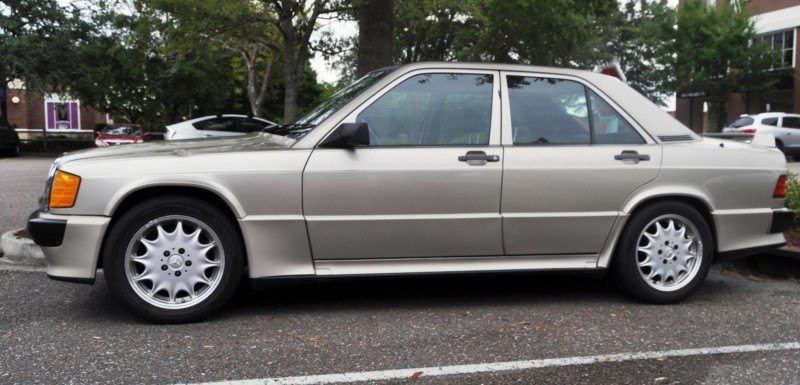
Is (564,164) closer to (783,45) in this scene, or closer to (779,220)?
(779,220)

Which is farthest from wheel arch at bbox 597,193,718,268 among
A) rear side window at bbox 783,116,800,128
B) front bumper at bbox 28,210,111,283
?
rear side window at bbox 783,116,800,128

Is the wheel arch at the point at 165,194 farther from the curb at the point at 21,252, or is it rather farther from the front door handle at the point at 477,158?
the curb at the point at 21,252

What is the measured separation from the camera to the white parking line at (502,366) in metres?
3.37

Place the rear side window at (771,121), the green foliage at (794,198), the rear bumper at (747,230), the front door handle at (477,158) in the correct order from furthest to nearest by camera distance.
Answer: the rear side window at (771,121) < the green foliage at (794,198) < the rear bumper at (747,230) < the front door handle at (477,158)

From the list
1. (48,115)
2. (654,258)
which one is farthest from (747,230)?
(48,115)

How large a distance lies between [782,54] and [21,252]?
3332 cm

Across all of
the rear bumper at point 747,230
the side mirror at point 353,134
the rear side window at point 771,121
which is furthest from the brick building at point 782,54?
the side mirror at point 353,134

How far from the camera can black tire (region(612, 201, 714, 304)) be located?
15.5ft

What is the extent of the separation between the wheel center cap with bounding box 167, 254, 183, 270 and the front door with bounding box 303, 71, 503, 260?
0.78 m

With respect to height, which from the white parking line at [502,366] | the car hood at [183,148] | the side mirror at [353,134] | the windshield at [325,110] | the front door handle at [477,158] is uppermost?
the windshield at [325,110]

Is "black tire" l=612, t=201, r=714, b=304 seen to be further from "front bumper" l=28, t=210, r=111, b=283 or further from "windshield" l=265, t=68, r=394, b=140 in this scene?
"front bumper" l=28, t=210, r=111, b=283

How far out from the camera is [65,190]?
412 cm

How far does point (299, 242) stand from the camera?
14.1 feet

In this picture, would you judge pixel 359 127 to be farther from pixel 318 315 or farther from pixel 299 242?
pixel 318 315
